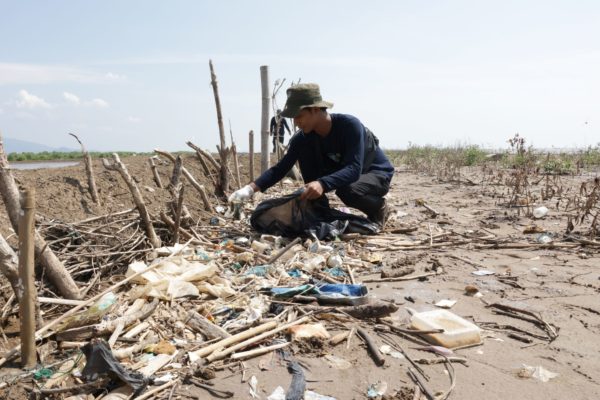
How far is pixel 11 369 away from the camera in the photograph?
1.80 m

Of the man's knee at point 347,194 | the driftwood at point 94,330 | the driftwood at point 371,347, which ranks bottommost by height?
the driftwood at point 371,347

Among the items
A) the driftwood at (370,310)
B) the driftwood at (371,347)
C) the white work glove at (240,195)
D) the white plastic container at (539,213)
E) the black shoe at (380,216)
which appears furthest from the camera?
the white plastic container at (539,213)

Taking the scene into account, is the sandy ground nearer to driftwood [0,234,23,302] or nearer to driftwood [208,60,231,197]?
driftwood [0,234,23,302]

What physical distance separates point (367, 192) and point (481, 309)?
5.93ft

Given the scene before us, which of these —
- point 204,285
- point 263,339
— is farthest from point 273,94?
point 263,339

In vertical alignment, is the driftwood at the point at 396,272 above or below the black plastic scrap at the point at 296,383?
above

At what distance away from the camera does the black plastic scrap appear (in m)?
1.71

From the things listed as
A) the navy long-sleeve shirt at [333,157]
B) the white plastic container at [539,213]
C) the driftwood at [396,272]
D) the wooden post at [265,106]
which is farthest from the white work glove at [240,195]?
the white plastic container at [539,213]

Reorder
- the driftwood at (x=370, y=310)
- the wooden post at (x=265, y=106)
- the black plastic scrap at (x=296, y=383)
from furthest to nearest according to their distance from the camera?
1. the wooden post at (x=265, y=106)
2. the driftwood at (x=370, y=310)
3. the black plastic scrap at (x=296, y=383)

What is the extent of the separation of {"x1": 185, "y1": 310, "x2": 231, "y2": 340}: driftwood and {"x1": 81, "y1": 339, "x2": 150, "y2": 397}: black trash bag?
407 mm

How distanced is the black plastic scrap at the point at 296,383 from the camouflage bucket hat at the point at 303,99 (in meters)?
2.37

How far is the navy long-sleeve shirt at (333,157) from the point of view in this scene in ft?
12.7

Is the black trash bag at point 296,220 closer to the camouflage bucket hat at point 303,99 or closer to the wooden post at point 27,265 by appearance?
the camouflage bucket hat at point 303,99

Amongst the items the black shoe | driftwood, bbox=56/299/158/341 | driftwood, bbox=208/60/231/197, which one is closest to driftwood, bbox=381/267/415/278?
the black shoe
